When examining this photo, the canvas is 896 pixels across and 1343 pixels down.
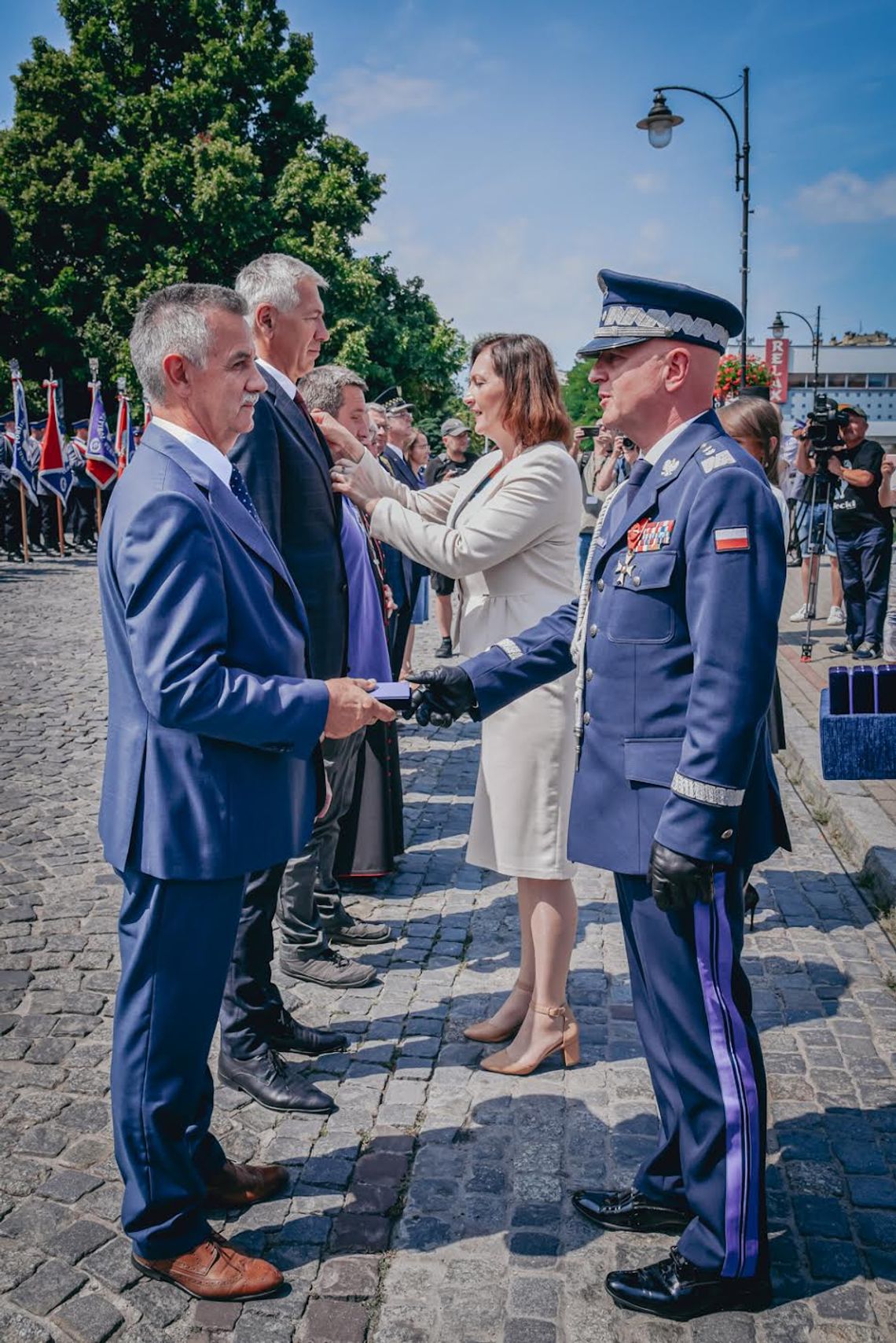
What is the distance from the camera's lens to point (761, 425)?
15.5ft

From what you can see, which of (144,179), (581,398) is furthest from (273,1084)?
(581,398)

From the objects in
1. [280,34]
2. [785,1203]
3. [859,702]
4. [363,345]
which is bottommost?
[785,1203]

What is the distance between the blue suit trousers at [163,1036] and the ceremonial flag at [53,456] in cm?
1983

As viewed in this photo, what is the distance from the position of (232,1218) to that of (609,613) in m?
1.82

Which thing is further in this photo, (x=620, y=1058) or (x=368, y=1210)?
(x=620, y=1058)

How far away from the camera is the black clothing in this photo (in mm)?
10789

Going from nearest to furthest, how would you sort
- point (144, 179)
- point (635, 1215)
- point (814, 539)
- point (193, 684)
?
point (193, 684) < point (635, 1215) < point (814, 539) < point (144, 179)

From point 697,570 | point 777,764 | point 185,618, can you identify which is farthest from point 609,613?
point 777,764

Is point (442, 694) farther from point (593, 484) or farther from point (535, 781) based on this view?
point (593, 484)

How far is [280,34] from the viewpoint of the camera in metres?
32.9

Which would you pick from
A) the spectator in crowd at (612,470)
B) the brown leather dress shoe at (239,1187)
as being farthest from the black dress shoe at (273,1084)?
the spectator in crowd at (612,470)

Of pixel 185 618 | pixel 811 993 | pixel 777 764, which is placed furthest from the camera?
pixel 777 764

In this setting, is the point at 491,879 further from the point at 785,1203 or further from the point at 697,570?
the point at 697,570

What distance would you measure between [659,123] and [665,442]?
1539 centimetres
